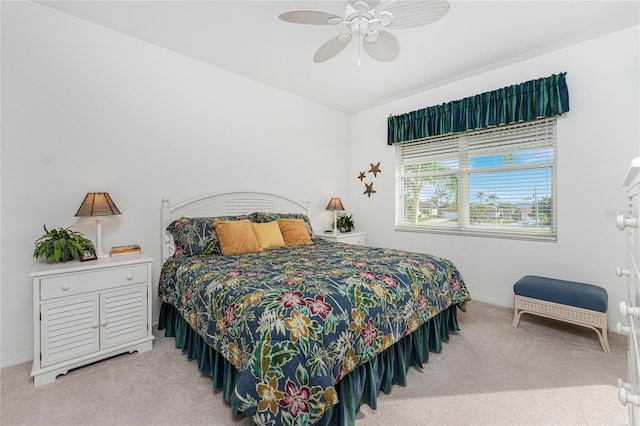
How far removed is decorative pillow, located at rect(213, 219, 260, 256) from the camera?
2717 mm

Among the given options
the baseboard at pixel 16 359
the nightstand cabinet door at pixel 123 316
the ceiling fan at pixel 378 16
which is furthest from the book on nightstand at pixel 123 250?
the ceiling fan at pixel 378 16

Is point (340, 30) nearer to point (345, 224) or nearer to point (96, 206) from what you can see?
point (96, 206)

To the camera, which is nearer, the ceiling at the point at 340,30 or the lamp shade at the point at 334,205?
the ceiling at the point at 340,30

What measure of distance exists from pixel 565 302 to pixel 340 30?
10.0 feet

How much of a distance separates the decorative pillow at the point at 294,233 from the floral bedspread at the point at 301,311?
0.67 metres

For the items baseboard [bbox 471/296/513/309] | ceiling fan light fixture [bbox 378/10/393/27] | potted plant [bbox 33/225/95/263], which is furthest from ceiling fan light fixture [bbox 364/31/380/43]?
baseboard [bbox 471/296/513/309]

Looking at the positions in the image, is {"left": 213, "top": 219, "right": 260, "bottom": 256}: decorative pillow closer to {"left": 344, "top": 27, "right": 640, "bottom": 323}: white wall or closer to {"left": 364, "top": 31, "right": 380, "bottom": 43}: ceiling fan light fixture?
{"left": 364, "top": 31, "right": 380, "bottom": 43}: ceiling fan light fixture

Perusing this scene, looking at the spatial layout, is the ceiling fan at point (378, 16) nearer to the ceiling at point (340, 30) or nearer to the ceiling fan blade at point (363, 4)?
the ceiling fan blade at point (363, 4)

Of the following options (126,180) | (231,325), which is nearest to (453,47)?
(231,325)

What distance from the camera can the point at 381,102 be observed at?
441 centimetres

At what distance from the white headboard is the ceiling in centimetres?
148

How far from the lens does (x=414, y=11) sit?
1.84 m

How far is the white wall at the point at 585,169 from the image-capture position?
8.70 ft

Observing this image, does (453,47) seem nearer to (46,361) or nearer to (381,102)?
(381,102)
